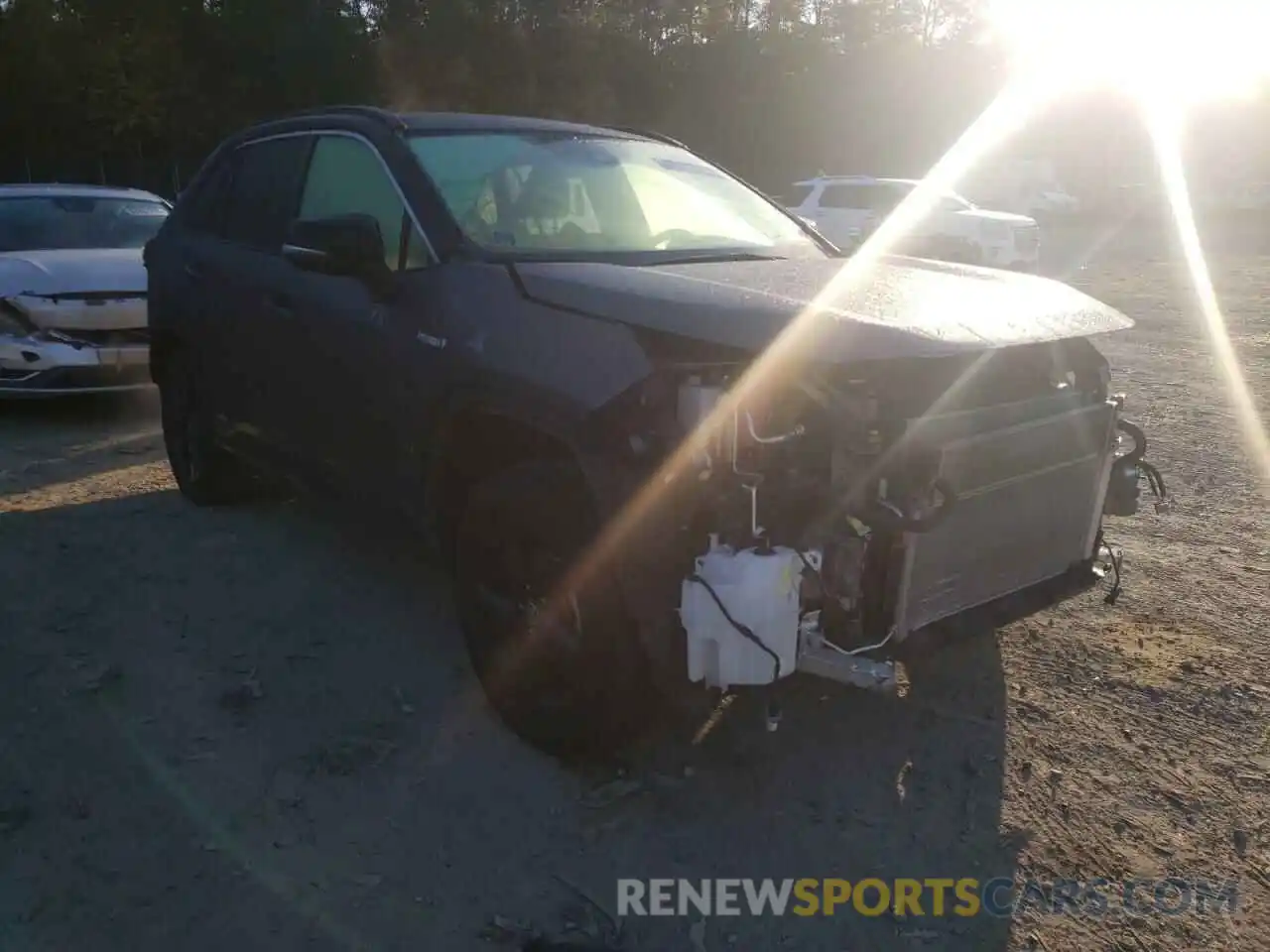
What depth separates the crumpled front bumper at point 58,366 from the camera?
Answer: 705cm

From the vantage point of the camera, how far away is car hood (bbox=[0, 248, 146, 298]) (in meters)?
7.20

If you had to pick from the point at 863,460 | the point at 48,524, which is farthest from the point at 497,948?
the point at 48,524

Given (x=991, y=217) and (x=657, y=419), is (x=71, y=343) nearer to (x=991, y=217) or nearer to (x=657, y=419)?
(x=657, y=419)

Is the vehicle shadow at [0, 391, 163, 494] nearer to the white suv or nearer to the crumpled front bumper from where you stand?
the crumpled front bumper

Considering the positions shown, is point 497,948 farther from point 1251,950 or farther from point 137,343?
point 137,343

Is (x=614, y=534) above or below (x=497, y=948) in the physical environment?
above

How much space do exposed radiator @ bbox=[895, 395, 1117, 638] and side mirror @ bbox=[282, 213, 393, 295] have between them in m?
1.85

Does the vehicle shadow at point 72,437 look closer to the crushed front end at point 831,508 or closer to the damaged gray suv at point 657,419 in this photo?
the damaged gray suv at point 657,419

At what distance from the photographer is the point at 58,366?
7074mm

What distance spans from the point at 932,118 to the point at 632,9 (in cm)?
1278

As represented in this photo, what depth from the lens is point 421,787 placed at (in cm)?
321

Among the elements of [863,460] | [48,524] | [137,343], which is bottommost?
[48,524]

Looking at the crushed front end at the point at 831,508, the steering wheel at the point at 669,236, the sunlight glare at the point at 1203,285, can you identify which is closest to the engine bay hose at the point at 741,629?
the crushed front end at the point at 831,508

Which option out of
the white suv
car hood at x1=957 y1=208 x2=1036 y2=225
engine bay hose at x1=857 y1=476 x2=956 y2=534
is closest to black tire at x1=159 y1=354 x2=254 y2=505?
engine bay hose at x1=857 y1=476 x2=956 y2=534
